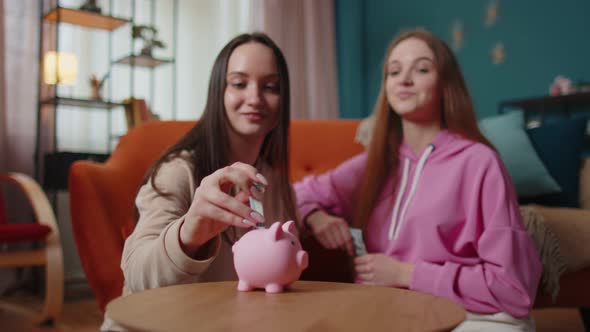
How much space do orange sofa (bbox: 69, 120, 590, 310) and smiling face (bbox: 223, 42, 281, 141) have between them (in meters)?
0.33

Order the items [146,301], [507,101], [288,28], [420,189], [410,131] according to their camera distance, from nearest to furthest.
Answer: [146,301] < [420,189] < [410,131] < [507,101] < [288,28]

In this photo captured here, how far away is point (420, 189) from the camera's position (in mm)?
1219

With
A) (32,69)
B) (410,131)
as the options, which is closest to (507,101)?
(410,131)

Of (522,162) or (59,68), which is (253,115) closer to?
(522,162)

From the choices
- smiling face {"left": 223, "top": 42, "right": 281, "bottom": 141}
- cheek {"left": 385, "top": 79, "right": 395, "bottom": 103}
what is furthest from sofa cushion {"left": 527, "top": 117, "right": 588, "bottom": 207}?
smiling face {"left": 223, "top": 42, "right": 281, "bottom": 141}

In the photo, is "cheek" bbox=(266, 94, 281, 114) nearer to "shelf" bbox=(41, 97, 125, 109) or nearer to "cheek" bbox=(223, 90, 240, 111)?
"cheek" bbox=(223, 90, 240, 111)

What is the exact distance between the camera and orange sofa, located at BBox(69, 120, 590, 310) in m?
1.15

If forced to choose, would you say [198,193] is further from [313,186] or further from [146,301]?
[313,186]

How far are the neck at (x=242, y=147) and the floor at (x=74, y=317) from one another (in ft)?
3.73

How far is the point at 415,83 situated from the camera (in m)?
1.23

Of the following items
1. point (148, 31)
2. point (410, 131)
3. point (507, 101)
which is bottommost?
point (410, 131)

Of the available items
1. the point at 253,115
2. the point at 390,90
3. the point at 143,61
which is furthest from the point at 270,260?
the point at 143,61

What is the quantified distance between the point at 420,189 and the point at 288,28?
3.18m

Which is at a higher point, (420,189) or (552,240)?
(420,189)
